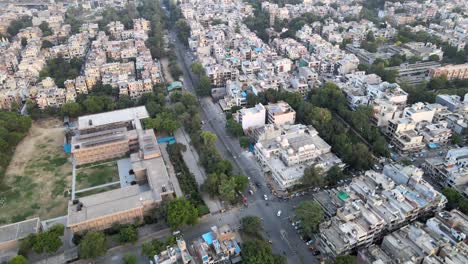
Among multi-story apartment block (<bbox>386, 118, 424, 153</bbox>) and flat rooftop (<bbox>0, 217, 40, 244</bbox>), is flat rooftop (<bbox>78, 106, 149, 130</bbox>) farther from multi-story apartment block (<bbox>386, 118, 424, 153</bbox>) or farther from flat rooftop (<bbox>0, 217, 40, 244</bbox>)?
multi-story apartment block (<bbox>386, 118, 424, 153</bbox>)

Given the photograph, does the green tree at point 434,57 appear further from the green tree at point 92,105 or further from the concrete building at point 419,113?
the green tree at point 92,105

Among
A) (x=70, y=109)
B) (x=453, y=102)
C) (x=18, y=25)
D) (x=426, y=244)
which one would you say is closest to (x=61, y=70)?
(x=70, y=109)

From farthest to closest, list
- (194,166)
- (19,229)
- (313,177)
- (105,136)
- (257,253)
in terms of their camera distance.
→ (105,136), (194,166), (313,177), (19,229), (257,253)

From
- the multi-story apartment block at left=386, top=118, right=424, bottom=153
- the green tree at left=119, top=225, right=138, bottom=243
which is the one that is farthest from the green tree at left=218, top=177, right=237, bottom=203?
the multi-story apartment block at left=386, top=118, right=424, bottom=153

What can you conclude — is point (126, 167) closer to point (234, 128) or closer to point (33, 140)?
point (234, 128)

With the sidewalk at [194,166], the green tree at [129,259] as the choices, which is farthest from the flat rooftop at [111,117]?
the green tree at [129,259]

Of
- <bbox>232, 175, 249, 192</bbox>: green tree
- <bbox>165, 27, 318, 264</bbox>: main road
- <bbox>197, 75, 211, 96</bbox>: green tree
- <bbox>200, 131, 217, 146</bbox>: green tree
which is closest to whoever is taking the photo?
<bbox>165, 27, 318, 264</bbox>: main road
